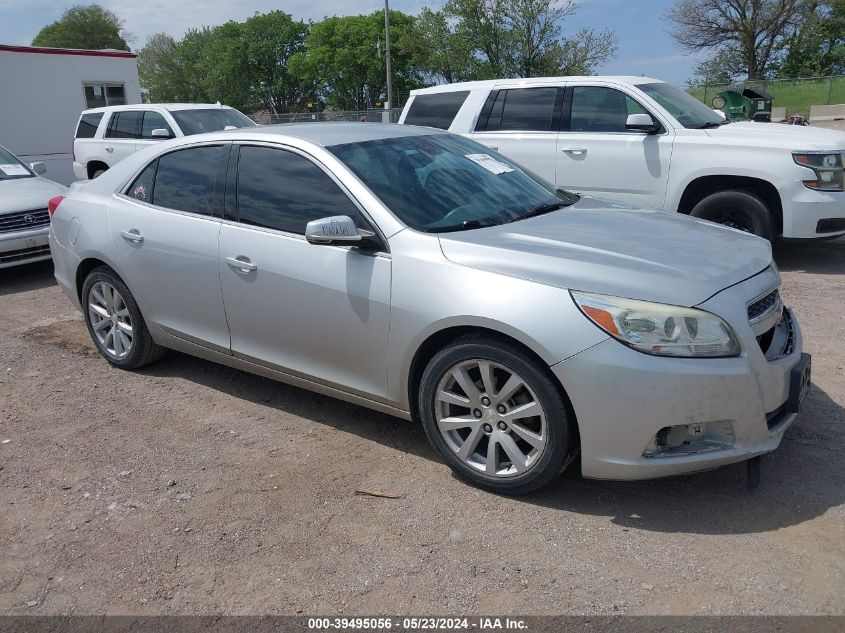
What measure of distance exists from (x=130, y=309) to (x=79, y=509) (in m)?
1.71

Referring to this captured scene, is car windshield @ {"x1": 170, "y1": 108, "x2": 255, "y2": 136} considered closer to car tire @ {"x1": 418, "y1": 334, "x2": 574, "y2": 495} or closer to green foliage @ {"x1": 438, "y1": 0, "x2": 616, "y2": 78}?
car tire @ {"x1": 418, "y1": 334, "x2": 574, "y2": 495}

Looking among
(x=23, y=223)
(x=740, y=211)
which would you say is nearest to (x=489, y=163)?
(x=740, y=211)

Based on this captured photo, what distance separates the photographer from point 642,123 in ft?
23.9

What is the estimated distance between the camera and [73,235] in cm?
520

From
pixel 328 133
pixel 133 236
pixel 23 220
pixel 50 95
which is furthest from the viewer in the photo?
pixel 50 95

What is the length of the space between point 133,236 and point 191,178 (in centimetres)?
54

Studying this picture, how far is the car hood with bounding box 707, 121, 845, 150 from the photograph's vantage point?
697 cm

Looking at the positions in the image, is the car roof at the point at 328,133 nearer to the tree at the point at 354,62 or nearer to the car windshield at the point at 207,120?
the car windshield at the point at 207,120

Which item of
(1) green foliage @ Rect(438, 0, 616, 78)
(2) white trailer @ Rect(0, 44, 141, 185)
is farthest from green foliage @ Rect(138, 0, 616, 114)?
(2) white trailer @ Rect(0, 44, 141, 185)

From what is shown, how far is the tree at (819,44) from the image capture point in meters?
45.6

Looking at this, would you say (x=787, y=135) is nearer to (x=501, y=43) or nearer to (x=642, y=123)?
(x=642, y=123)

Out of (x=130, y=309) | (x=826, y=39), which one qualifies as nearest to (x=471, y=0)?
(x=826, y=39)

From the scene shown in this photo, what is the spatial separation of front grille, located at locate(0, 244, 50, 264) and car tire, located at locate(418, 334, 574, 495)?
250 inches

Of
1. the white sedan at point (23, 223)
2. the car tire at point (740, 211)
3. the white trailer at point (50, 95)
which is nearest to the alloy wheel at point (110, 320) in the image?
the white sedan at point (23, 223)
